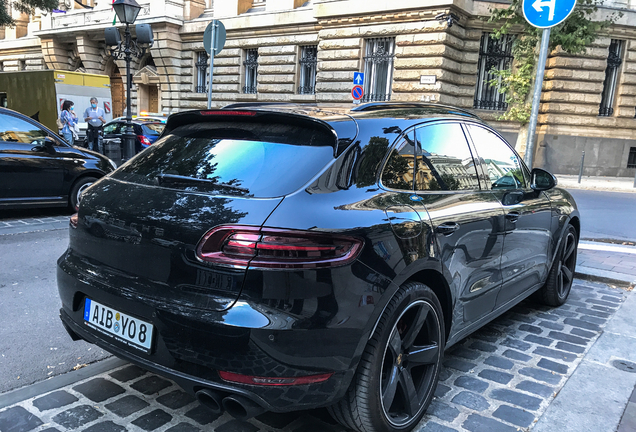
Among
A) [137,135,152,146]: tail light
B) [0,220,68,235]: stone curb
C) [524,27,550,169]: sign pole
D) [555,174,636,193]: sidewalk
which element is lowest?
[0,220,68,235]: stone curb

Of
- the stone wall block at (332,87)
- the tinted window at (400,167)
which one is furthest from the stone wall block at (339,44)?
the tinted window at (400,167)

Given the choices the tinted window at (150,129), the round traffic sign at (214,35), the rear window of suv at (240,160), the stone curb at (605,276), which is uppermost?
the round traffic sign at (214,35)

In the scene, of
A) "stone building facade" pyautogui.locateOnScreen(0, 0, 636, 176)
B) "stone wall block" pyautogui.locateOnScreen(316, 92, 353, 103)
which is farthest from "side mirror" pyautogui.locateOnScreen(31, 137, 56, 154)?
→ "stone wall block" pyautogui.locateOnScreen(316, 92, 353, 103)

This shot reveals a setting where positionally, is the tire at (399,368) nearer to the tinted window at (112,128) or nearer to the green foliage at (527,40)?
the tinted window at (112,128)

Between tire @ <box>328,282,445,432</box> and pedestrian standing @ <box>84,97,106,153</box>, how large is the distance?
15.0m

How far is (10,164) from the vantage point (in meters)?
7.14

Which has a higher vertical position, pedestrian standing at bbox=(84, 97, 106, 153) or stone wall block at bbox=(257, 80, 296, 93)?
stone wall block at bbox=(257, 80, 296, 93)

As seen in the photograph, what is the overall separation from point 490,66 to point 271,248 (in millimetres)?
19767

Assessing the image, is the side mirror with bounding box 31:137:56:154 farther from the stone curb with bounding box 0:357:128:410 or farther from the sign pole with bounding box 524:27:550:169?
the sign pole with bounding box 524:27:550:169

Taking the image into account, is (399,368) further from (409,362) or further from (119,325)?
(119,325)

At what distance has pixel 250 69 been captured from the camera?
965 inches

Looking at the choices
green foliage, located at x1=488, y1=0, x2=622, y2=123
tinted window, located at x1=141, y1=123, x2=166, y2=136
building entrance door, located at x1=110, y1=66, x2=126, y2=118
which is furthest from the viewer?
building entrance door, located at x1=110, y1=66, x2=126, y2=118

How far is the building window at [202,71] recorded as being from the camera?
25.5 meters

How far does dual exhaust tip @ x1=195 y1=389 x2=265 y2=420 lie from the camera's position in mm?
2033
